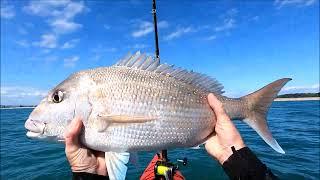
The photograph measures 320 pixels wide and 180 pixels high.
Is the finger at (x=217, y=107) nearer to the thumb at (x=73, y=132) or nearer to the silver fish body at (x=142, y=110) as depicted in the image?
the silver fish body at (x=142, y=110)

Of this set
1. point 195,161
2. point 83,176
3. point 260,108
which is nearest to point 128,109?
point 83,176

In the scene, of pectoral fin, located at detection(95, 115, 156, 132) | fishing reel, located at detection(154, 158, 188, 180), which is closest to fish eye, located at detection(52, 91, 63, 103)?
pectoral fin, located at detection(95, 115, 156, 132)

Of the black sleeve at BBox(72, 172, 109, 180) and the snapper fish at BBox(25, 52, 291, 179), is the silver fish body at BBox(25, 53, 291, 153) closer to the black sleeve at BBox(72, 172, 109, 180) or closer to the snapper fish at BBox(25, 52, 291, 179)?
the snapper fish at BBox(25, 52, 291, 179)

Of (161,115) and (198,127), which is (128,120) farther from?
(198,127)

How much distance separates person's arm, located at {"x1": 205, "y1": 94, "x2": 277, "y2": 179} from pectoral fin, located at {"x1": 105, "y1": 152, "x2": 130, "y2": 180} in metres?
0.99

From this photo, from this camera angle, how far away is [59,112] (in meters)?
3.14

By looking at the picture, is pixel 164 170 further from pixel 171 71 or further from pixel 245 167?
pixel 171 71

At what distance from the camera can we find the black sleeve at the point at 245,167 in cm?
312

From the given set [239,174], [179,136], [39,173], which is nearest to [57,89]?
[179,136]

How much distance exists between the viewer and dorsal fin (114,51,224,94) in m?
3.26

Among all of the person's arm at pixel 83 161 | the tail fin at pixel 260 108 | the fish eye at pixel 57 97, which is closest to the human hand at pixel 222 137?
the tail fin at pixel 260 108

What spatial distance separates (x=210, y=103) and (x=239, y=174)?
75 cm

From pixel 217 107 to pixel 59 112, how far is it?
5.17 feet

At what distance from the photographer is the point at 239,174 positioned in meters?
3.18
